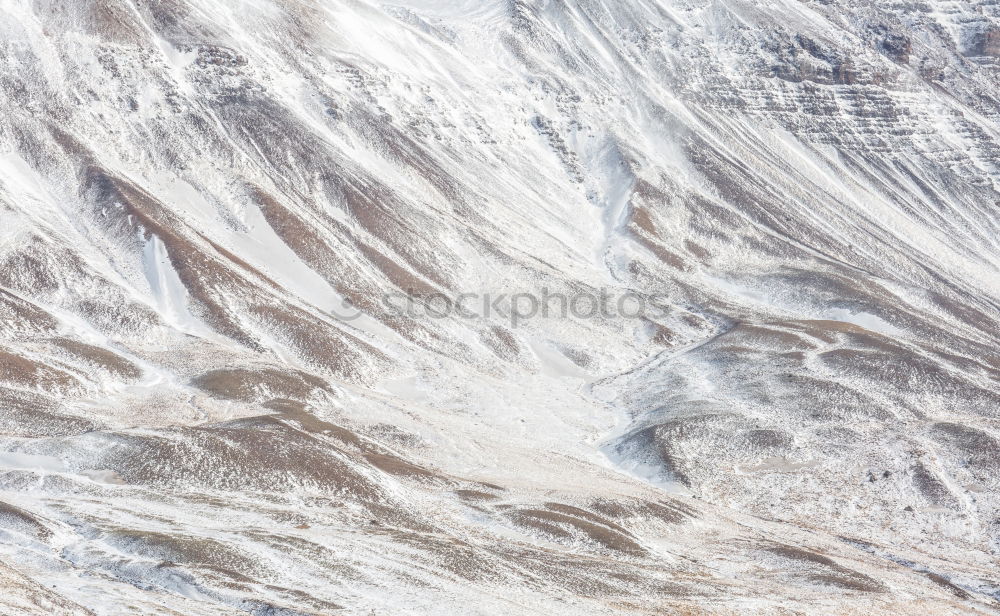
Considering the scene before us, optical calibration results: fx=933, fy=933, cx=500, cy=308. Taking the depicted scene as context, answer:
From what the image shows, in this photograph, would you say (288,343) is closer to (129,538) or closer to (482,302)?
(482,302)

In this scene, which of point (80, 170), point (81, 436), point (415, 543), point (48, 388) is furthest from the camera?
point (80, 170)

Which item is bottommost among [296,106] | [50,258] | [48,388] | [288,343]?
[48,388]

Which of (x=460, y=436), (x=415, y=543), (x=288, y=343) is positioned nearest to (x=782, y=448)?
(x=460, y=436)

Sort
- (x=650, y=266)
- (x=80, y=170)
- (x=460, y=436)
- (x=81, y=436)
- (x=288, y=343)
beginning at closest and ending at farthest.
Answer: (x=81, y=436)
(x=460, y=436)
(x=288, y=343)
(x=80, y=170)
(x=650, y=266)

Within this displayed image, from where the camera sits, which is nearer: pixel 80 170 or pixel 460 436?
pixel 460 436

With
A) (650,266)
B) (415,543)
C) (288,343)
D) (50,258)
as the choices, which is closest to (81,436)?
(415,543)

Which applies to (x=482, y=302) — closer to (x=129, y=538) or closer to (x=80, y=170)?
(x=80, y=170)

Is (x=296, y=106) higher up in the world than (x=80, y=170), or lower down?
higher up
